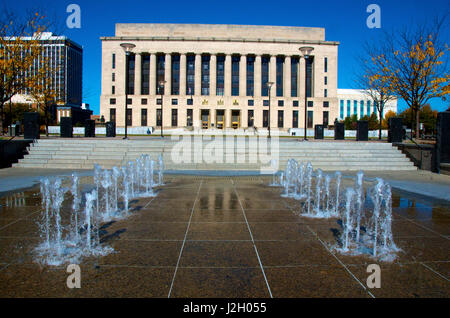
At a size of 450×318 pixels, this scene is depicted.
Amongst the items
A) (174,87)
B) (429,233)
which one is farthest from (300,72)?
(429,233)

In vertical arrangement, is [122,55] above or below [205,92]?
above

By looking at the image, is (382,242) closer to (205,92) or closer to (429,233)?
(429,233)

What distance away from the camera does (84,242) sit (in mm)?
5047

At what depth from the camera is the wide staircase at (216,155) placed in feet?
55.9

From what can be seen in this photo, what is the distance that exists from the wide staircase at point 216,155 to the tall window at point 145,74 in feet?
189

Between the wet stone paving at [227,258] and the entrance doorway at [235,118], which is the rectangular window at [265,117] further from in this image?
the wet stone paving at [227,258]

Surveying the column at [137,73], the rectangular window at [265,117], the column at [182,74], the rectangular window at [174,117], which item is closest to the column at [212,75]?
the column at [182,74]

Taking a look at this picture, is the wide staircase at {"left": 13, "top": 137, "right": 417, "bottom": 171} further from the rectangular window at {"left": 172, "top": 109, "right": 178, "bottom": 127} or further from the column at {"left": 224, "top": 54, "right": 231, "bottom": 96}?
the column at {"left": 224, "top": 54, "right": 231, "bottom": 96}

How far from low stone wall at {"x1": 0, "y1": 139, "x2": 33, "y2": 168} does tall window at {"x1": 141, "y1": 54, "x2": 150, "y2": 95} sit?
5904 centimetres

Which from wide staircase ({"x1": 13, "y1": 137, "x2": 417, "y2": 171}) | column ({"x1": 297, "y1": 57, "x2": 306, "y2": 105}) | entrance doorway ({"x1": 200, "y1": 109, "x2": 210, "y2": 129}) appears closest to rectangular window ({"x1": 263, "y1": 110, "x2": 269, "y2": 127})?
column ({"x1": 297, "y1": 57, "x2": 306, "y2": 105})

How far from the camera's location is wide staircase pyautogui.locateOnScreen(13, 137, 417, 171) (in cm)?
1703

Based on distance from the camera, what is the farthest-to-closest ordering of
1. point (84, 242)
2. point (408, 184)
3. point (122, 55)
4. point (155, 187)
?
point (122, 55) < point (408, 184) < point (155, 187) < point (84, 242)
